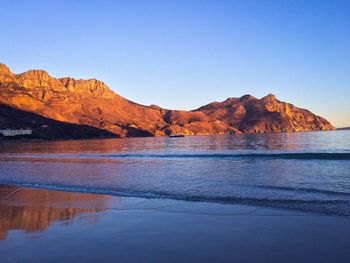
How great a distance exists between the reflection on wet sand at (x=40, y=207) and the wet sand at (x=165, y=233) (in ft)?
0.12

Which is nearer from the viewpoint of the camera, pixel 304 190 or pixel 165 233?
pixel 165 233

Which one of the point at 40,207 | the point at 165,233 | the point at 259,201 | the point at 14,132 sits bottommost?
the point at 40,207

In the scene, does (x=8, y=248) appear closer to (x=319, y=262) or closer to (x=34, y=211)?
(x=34, y=211)

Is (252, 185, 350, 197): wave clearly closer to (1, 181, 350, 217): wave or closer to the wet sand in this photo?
(1, 181, 350, 217): wave

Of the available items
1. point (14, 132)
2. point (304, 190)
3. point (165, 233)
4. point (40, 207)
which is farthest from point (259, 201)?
point (14, 132)

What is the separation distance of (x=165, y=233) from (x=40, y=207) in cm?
683

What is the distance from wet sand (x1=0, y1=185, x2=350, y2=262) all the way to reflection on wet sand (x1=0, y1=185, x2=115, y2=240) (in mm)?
36

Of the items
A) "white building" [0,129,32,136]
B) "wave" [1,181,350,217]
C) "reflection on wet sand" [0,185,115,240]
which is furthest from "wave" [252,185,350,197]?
"white building" [0,129,32,136]

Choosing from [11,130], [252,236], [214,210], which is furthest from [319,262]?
[11,130]

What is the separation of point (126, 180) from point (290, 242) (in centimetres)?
1505

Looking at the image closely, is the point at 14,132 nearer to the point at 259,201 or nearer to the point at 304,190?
the point at 304,190

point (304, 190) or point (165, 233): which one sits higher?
point (304, 190)

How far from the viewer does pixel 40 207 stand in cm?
1385

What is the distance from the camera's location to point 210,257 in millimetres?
7672
